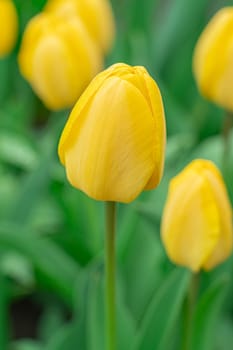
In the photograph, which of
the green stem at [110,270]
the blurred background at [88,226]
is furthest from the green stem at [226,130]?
the green stem at [110,270]

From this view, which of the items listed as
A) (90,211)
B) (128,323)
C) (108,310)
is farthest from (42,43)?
(108,310)

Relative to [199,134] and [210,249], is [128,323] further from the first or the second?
[199,134]

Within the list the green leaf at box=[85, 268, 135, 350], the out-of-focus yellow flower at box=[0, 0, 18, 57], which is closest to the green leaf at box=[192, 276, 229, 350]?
the green leaf at box=[85, 268, 135, 350]

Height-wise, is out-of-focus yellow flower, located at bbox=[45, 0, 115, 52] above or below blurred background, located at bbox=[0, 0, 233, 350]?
above

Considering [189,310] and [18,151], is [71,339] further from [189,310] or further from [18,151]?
[18,151]

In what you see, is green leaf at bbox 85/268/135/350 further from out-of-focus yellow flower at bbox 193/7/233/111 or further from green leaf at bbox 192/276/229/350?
out-of-focus yellow flower at bbox 193/7/233/111
